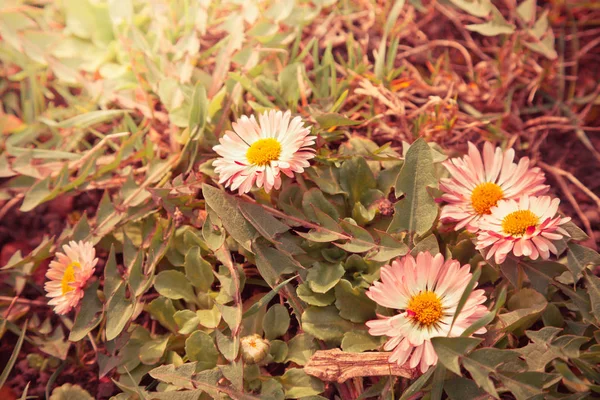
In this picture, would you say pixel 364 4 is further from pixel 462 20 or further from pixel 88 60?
pixel 88 60

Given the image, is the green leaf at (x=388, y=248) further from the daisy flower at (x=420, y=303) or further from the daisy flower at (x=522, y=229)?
the daisy flower at (x=522, y=229)

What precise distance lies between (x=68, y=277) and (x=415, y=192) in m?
0.88

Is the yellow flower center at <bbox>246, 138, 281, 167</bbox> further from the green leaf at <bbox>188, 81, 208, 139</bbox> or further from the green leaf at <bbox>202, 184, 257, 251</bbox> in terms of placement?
the green leaf at <bbox>188, 81, 208, 139</bbox>

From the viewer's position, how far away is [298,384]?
1210 millimetres

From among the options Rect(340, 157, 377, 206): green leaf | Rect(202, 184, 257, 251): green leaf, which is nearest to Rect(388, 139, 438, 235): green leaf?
Rect(340, 157, 377, 206): green leaf

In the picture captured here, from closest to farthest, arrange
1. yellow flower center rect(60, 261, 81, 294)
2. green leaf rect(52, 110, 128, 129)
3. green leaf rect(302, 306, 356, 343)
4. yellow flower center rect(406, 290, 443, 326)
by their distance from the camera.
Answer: yellow flower center rect(406, 290, 443, 326) < green leaf rect(302, 306, 356, 343) < yellow flower center rect(60, 261, 81, 294) < green leaf rect(52, 110, 128, 129)

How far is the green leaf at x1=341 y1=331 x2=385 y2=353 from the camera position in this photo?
1189mm

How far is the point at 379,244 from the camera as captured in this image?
1.26m

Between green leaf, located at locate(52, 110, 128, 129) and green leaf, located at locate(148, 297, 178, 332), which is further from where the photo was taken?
green leaf, located at locate(52, 110, 128, 129)

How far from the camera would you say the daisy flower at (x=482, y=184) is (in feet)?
4.06

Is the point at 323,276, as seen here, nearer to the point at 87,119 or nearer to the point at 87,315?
the point at 87,315

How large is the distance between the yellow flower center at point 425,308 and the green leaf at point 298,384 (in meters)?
0.27

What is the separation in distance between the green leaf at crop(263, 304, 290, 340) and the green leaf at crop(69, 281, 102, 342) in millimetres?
405

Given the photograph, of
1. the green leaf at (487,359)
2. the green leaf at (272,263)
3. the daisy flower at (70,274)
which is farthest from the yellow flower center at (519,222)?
the daisy flower at (70,274)
